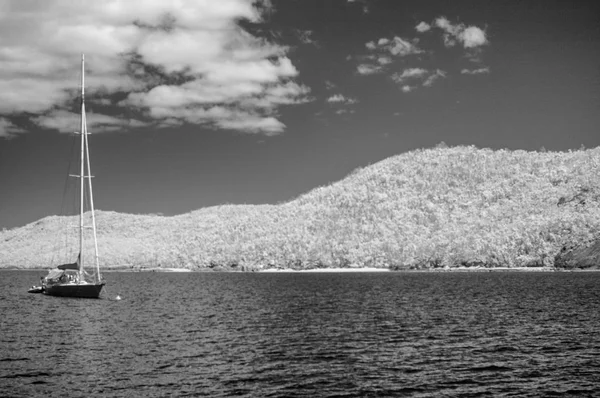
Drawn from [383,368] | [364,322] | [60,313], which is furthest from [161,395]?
[60,313]

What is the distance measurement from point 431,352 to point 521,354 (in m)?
6.93

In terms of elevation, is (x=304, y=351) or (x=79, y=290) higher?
(x=79, y=290)

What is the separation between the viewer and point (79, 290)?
9462cm

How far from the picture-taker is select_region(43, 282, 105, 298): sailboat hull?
303 ft

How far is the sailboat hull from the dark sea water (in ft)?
27.9

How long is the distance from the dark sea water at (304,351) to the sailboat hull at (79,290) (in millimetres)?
8514

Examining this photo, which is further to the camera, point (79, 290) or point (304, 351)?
point (79, 290)

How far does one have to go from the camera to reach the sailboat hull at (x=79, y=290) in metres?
92.2

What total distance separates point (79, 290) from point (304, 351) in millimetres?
60008

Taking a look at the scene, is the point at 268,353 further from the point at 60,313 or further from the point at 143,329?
the point at 60,313

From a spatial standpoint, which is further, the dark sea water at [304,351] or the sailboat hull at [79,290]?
the sailboat hull at [79,290]

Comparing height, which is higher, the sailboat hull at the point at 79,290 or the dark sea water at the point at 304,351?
the sailboat hull at the point at 79,290

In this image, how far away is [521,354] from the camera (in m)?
44.8

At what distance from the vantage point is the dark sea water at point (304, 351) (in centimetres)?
3497
